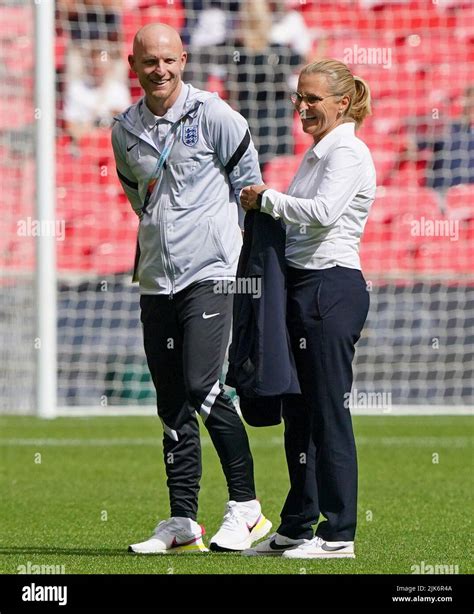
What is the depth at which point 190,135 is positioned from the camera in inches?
200

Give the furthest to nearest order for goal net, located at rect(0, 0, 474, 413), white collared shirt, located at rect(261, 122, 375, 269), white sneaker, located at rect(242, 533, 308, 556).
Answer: goal net, located at rect(0, 0, 474, 413) < white sneaker, located at rect(242, 533, 308, 556) < white collared shirt, located at rect(261, 122, 375, 269)

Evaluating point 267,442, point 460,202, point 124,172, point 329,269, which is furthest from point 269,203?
point 460,202

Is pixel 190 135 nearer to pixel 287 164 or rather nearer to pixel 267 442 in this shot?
pixel 267 442

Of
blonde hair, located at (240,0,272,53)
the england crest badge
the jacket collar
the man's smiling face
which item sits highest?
blonde hair, located at (240,0,272,53)

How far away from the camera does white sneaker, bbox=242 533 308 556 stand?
4938 millimetres

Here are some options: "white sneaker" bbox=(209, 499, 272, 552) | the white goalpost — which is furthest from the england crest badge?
the white goalpost

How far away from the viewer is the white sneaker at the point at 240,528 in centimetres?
505

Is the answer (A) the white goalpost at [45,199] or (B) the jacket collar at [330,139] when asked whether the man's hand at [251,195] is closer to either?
(B) the jacket collar at [330,139]

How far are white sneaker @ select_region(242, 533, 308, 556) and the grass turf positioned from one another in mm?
108

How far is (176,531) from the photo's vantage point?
514 centimetres

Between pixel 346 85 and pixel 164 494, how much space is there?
2988 mm

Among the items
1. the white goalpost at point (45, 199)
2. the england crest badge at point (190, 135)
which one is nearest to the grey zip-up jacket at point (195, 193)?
the england crest badge at point (190, 135)

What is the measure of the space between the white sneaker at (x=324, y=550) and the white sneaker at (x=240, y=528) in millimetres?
333

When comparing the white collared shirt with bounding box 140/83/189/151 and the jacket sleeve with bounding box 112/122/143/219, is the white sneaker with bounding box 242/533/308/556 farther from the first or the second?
the white collared shirt with bounding box 140/83/189/151
